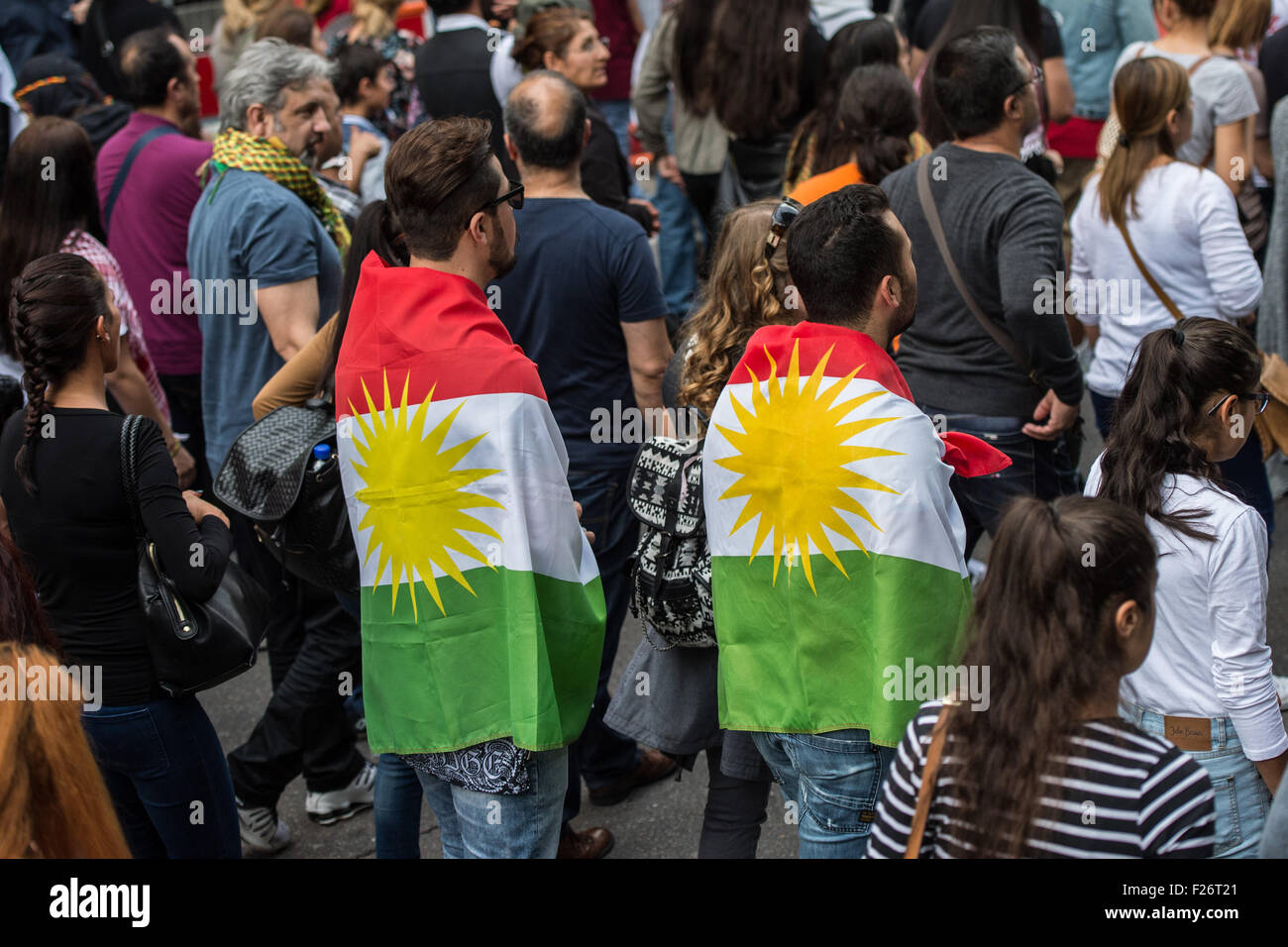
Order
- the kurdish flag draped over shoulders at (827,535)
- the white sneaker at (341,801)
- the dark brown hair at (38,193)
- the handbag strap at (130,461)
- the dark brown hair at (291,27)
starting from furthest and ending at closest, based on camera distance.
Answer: the dark brown hair at (291,27) < the white sneaker at (341,801) < the dark brown hair at (38,193) < the handbag strap at (130,461) < the kurdish flag draped over shoulders at (827,535)

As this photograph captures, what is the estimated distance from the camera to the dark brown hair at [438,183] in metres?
2.62

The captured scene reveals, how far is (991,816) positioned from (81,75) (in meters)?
5.83

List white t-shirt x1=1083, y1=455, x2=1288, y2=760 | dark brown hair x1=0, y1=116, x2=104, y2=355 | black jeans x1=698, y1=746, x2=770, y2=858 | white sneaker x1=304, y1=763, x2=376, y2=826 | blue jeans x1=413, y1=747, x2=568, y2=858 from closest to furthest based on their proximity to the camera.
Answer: white t-shirt x1=1083, y1=455, x2=1288, y2=760 → blue jeans x1=413, y1=747, x2=568, y2=858 → black jeans x1=698, y1=746, x2=770, y2=858 → dark brown hair x1=0, y1=116, x2=104, y2=355 → white sneaker x1=304, y1=763, x2=376, y2=826

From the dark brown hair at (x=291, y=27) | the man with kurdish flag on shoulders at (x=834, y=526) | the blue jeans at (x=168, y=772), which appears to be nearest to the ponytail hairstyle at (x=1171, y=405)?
the man with kurdish flag on shoulders at (x=834, y=526)

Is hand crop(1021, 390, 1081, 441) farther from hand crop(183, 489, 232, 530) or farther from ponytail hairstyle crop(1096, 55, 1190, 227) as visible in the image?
hand crop(183, 489, 232, 530)

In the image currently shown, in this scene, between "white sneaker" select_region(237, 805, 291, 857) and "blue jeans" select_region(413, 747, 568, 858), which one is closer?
"blue jeans" select_region(413, 747, 568, 858)

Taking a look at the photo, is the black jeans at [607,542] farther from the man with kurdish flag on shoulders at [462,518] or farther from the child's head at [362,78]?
the child's head at [362,78]

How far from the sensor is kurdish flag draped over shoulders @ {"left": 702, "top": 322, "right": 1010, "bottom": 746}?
95.7 inches

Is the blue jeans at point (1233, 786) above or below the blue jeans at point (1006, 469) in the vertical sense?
below

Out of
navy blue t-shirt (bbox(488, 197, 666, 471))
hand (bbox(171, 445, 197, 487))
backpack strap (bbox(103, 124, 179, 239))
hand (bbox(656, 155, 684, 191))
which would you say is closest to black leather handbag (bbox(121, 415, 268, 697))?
hand (bbox(171, 445, 197, 487))

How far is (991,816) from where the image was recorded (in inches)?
76.2

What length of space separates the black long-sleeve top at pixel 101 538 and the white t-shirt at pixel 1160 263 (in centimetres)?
262

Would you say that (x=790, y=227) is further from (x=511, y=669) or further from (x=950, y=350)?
(x=950, y=350)

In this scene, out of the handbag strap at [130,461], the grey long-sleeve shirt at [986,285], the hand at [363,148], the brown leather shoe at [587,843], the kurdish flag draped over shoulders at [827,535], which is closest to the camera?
the kurdish flag draped over shoulders at [827,535]
